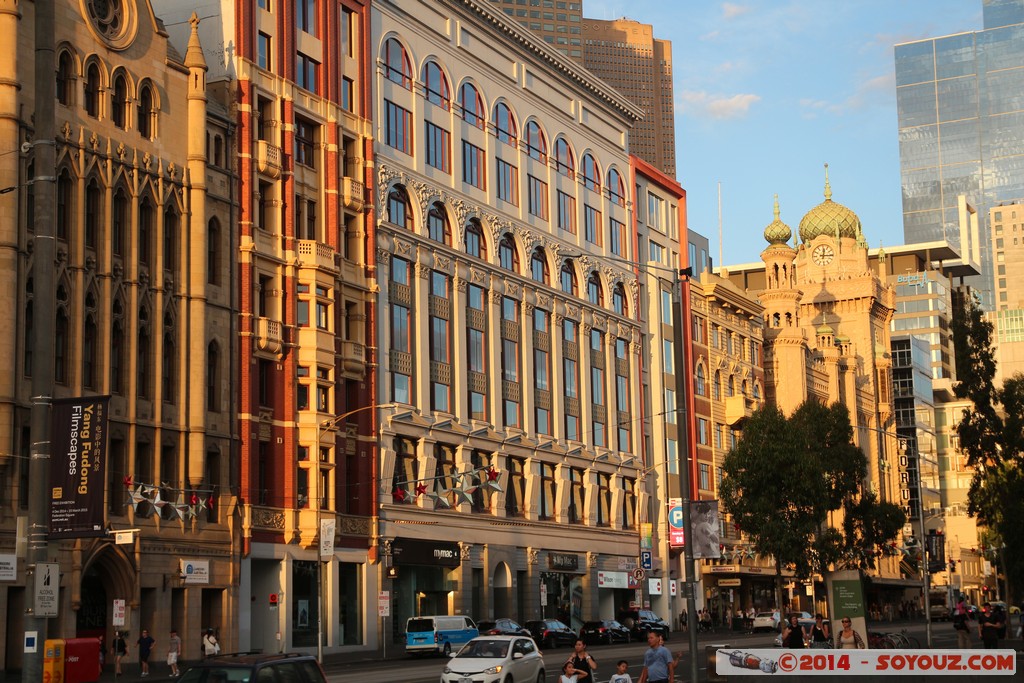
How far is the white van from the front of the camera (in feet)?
204

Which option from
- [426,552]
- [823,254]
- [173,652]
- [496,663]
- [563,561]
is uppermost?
[823,254]

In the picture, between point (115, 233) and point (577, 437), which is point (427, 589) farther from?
point (115, 233)

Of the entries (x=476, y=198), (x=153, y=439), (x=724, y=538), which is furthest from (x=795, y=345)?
(x=153, y=439)

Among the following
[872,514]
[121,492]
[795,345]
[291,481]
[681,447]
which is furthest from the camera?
[795,345]

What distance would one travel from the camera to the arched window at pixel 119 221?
5478 cm

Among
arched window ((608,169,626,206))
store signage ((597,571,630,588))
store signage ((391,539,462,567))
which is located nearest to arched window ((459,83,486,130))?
arched window ((608,169,626,206))

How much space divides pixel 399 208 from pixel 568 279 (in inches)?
772

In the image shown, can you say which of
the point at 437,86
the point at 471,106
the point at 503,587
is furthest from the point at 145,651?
the point at 471,106

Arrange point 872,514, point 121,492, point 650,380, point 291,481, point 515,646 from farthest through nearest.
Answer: point 650,380 < point 872,514 < point 291,481 < point 121,492 < point 515,646

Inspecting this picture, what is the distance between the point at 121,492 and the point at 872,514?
50.3 metres

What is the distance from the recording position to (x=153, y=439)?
55.1 meters

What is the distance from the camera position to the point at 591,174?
314 ft

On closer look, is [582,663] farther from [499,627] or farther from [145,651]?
[499,627]

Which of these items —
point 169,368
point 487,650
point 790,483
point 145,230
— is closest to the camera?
point 487,650
